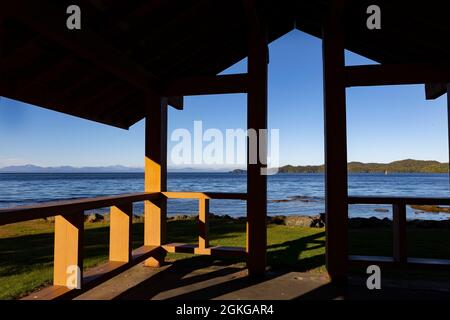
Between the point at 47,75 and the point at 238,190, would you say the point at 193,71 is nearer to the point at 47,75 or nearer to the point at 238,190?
the point at 47,75

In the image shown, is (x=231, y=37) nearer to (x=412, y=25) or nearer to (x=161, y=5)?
(x=161, y=5)

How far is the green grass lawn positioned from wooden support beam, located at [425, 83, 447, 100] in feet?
8.85

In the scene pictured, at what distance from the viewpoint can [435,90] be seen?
13.9 feet

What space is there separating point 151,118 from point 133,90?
54 cm

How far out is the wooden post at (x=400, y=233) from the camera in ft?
12.1

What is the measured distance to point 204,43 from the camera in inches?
163

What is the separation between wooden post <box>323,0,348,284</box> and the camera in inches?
143

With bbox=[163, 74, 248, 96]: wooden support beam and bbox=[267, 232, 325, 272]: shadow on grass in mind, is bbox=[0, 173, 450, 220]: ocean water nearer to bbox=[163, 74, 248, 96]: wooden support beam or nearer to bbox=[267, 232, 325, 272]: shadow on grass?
bbox=[267, 232, 325, 272]: shadow on grass

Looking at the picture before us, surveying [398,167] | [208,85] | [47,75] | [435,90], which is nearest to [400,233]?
[435,90]

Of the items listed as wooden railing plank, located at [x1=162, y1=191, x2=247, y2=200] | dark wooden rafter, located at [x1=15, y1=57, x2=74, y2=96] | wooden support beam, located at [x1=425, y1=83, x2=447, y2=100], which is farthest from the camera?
Result: wooden railing plank, located at [x1=162, y1=191, x2=247, y2=200]

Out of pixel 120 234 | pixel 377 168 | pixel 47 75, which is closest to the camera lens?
pixel 47 75

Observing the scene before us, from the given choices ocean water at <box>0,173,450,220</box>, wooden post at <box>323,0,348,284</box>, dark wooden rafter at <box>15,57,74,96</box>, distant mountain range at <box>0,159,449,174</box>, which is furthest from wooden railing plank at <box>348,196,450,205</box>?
distant mountain range at <box>0,159,449,174</box>

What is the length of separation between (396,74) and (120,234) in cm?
381

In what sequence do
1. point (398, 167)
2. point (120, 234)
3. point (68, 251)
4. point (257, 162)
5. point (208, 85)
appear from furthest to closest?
point (398, 167) → point (208, 85) → point (257, 162) → point (120, 234) → point (68, 251)
